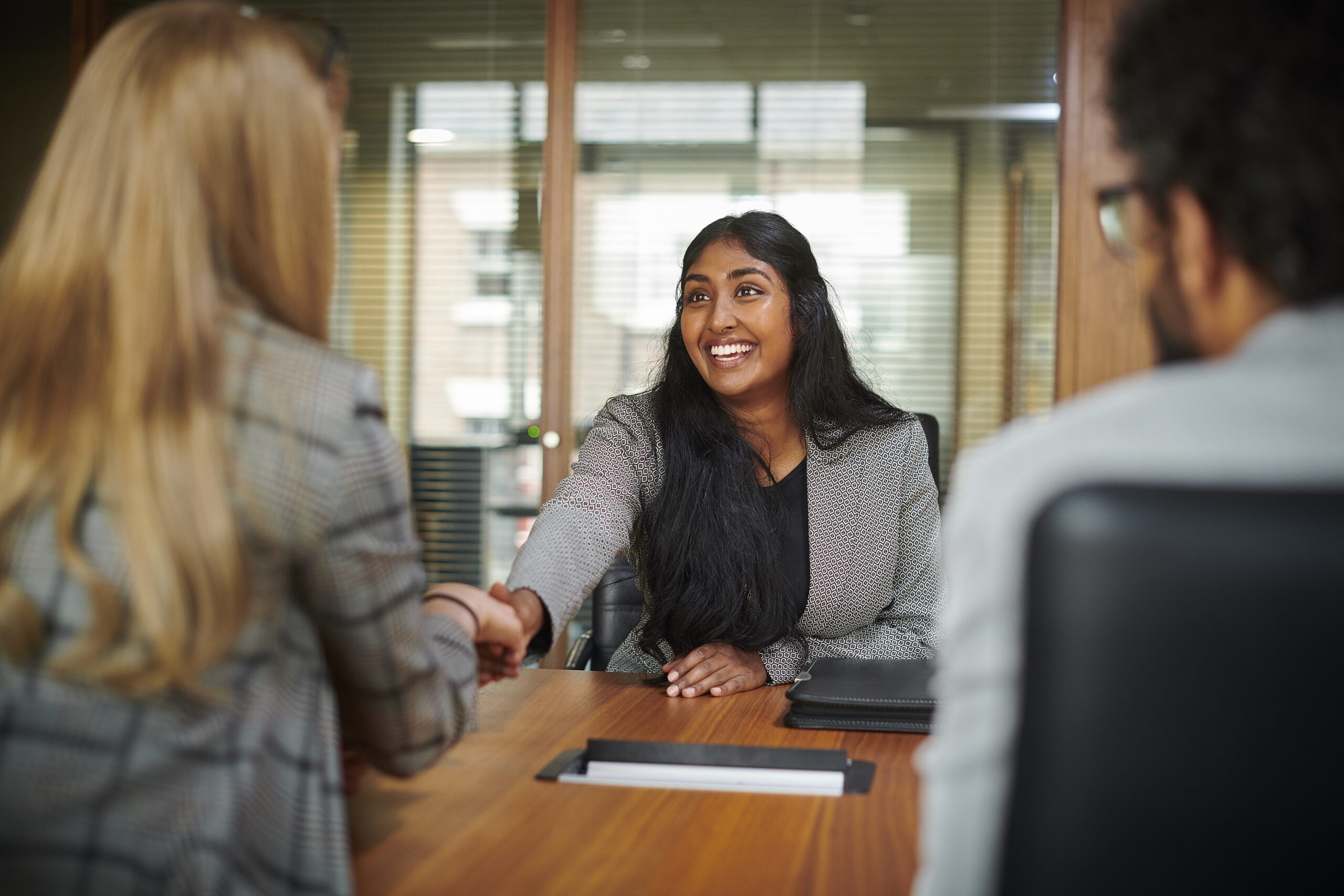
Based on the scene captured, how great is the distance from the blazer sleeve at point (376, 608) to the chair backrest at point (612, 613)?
128 cm

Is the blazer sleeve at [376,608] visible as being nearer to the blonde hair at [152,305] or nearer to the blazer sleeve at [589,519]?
the blonde hair at [152,305]

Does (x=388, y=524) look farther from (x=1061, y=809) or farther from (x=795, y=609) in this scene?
(x=795, y=609)

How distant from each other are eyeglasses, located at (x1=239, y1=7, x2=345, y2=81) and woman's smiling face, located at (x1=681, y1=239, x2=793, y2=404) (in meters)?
1.28

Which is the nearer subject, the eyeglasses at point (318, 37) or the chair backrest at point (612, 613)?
the eyeglasses at point (318, 37)

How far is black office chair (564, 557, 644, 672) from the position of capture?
226 centimetres

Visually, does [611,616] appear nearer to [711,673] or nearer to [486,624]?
[711,673]

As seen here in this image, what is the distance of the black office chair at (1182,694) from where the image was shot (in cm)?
52

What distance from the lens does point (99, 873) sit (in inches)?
28.1

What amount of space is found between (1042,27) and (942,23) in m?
0.31

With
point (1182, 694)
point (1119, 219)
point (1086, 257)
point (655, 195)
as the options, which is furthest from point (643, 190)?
point (1182, 694)

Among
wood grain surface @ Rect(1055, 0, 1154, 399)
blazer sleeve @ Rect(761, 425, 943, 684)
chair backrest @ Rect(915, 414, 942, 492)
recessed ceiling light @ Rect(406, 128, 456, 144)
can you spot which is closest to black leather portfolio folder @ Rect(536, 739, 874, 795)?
blazer sleeve @ Rect(761, 425, 943, 684)

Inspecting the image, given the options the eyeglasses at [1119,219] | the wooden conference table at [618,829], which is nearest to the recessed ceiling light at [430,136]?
the wooden conference table at [618,829]

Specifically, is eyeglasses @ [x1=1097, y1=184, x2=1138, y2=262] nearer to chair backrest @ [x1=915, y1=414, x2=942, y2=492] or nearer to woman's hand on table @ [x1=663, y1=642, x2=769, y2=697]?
woman's hand on table @ [x1=663, y1=642, x2=769, y2=697]

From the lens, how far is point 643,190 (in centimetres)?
369
